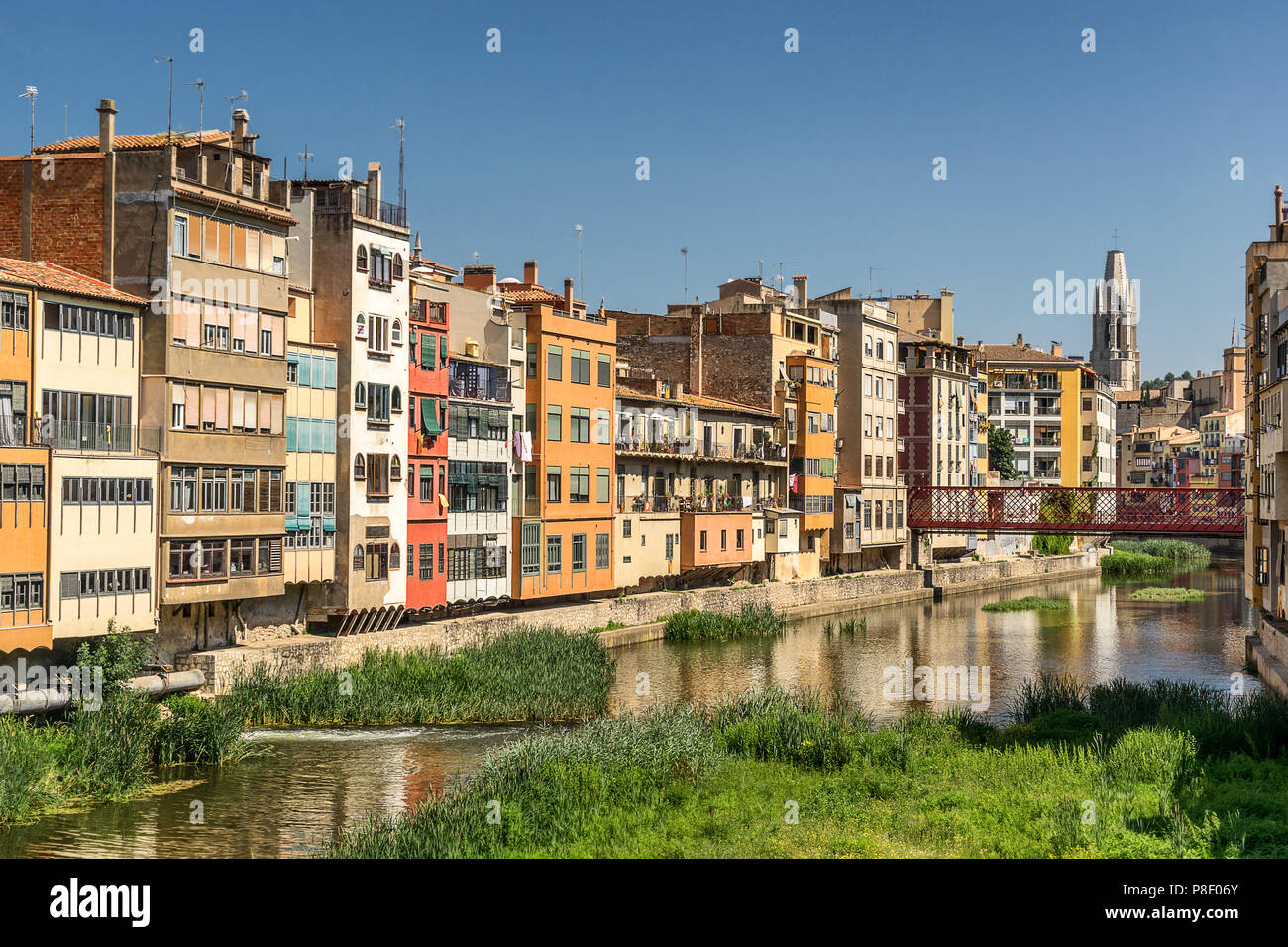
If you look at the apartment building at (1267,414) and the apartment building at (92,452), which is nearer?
the apartment building at (92,452)

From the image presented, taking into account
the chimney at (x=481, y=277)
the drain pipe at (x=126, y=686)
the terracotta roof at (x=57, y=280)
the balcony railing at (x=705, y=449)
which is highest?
the chimney at (x=481, y=277)

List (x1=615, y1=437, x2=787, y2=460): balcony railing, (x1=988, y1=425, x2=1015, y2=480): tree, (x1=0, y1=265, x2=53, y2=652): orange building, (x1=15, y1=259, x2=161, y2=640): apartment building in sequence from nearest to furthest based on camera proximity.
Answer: (x1=0, y1=265, x2=53, y2=652): orange building
(x1=15, y1=259, x2=161, y2=640): apartment building
(x1=615, y1=437, x2=787, y2=460): balcony railing
(x1=988, y1=425, x2=1015, y2=480): tree

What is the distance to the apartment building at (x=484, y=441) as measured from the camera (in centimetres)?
4959

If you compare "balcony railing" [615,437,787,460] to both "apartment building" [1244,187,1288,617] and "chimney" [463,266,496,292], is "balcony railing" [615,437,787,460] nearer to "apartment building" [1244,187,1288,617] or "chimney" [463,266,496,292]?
"chimney" [463,266,496,292]

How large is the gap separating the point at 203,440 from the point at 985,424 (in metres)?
77.4

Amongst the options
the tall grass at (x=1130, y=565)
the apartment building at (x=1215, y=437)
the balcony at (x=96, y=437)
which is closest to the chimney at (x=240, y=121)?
the balcony at (x=96, y=437)

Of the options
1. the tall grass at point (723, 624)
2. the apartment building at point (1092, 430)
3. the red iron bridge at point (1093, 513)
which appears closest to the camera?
the tall grass at point (723, 624)

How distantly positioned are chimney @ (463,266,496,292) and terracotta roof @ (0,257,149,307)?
24.5 meters

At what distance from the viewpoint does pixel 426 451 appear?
1870 inches

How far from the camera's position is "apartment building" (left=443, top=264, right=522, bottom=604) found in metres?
49.6

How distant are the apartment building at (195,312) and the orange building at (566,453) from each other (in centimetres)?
1427

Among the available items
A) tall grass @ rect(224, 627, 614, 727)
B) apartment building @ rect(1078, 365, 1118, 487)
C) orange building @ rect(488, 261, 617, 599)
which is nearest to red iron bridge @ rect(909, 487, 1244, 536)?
apartment building @ rect(1078, 365, 1118, 487)

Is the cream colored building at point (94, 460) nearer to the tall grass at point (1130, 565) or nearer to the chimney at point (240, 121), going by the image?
the chimney at point (240, 121)
